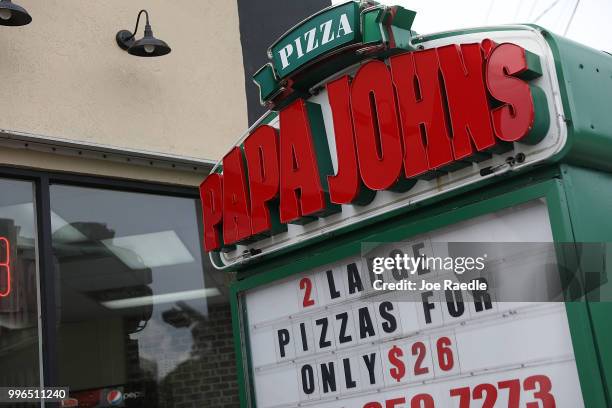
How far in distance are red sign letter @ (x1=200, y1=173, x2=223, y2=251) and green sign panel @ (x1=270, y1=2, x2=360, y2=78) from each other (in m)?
0.94

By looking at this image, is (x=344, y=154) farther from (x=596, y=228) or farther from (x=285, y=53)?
(x=596, y=228)

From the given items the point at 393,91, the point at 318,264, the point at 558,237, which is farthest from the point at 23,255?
the point at 558,237

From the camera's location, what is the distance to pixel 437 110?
4.00 metres

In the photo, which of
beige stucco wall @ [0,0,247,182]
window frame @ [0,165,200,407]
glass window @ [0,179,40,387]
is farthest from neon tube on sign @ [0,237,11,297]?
beige stucco wall @ [0,0,247,182]

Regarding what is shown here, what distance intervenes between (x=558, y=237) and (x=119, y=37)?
4622 mm

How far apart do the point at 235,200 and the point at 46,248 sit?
1949 millimetres

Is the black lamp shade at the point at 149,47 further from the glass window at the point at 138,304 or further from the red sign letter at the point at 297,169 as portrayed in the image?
the red sign letter at the point at 297,169

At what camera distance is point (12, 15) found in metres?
5.96

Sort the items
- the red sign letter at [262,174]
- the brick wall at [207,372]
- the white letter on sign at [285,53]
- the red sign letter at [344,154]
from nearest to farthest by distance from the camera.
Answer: the red sign letter at [344,154] → the white letter on sign at [285,53] → the red sign letter at [262,174] → the brick wall at [207,372]

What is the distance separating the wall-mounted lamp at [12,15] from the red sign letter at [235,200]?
1936 millimetres

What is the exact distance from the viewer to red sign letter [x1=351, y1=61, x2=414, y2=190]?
4203 millimetres

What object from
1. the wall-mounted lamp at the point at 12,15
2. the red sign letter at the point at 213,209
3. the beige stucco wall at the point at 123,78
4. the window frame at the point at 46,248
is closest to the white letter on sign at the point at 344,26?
the red sign letter at the point at 213,209

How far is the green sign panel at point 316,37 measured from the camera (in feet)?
14.6

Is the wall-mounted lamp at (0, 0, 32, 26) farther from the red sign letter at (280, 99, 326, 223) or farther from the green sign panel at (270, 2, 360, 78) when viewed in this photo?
the red sign letter at (280, 99, 326, 223)
